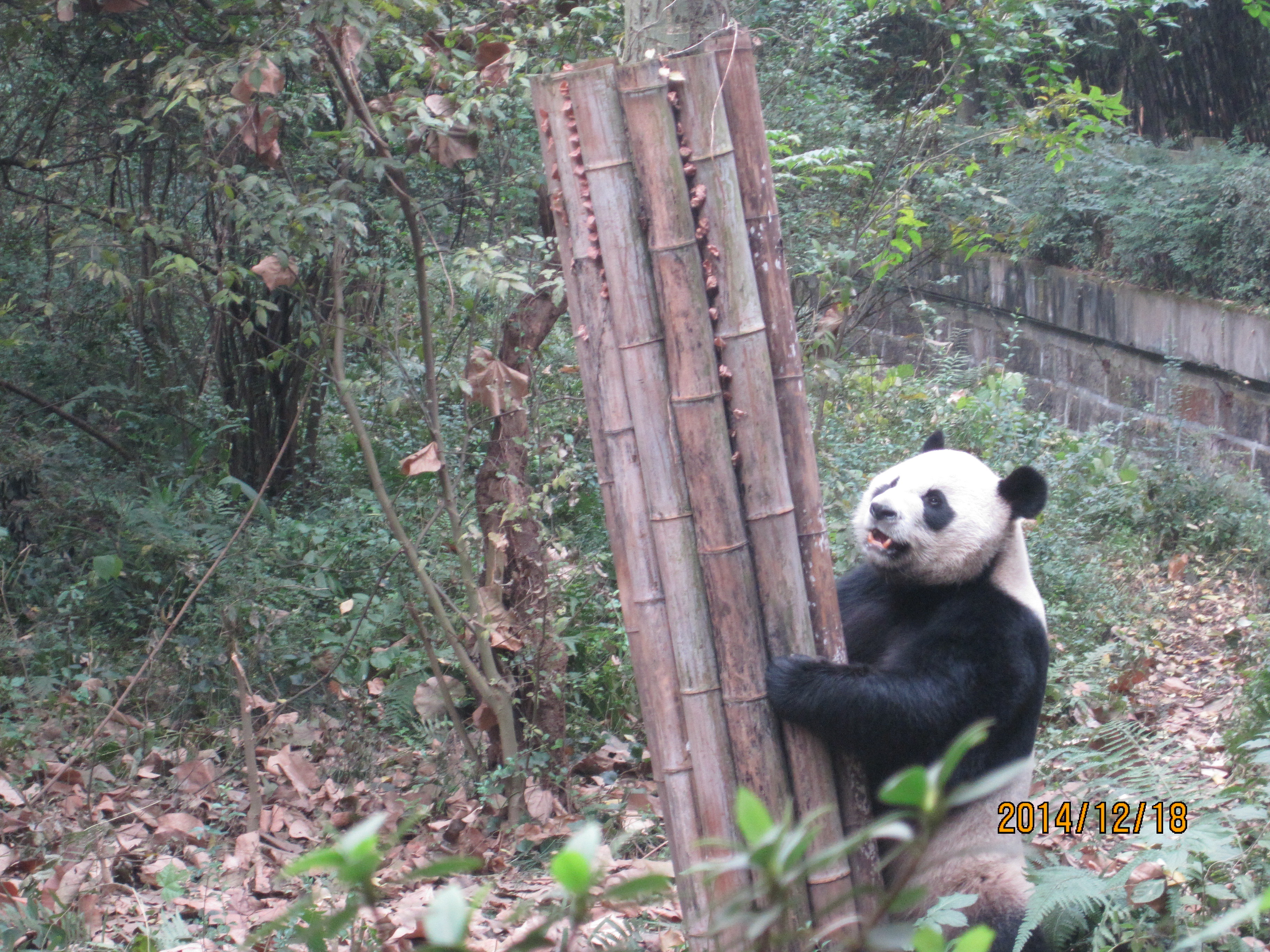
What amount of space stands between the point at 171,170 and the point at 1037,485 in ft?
18.2

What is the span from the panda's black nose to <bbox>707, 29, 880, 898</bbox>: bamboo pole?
1.81ft

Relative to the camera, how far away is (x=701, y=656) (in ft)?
8.09

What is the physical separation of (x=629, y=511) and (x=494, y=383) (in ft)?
5.07

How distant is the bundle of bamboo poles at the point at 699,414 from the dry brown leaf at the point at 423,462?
1.26 meters

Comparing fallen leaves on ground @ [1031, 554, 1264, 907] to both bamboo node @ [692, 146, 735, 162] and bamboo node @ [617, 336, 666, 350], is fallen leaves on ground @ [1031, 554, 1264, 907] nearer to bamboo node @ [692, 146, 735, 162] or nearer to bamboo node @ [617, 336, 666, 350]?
bamboo node @ [617, 336, 666, 350]

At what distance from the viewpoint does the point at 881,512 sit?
3.12 m

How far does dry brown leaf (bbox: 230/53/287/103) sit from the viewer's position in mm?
3740

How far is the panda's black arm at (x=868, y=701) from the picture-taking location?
2445 mm

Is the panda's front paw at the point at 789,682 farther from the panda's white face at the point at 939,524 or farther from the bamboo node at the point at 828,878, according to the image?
A: the panda's white face at the point at 939,524

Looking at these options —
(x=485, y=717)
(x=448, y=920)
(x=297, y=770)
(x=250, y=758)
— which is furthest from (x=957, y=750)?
(x=297, y=770)

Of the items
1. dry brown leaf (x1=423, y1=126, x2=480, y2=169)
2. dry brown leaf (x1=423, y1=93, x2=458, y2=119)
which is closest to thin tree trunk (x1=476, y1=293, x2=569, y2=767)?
dry brown leaf (x1=423, y1=126, x2=480, y2=169)

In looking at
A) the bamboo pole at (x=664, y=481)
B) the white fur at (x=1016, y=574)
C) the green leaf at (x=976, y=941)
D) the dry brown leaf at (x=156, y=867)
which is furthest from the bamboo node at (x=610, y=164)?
the dry brown leaf at (x=156, y=867)

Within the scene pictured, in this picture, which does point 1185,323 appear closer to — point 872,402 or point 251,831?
point 872,402

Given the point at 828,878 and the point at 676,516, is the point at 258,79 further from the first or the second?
the point at 828,878
